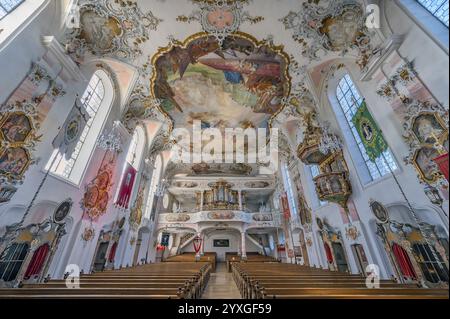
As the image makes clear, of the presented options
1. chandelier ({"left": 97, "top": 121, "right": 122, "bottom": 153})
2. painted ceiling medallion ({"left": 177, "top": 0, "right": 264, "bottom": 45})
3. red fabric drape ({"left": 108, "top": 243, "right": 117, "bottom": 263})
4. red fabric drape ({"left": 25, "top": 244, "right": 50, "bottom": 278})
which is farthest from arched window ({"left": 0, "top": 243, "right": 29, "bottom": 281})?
painted ceiling medallion ({"left": 177, "top": 0, "right": 264, "bottom": 45})

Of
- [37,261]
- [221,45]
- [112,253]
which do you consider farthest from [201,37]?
[112,253]

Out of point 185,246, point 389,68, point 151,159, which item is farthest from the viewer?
point 185,246

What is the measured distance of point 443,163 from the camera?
389 centimetres

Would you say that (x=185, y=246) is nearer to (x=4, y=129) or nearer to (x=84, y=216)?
(x=84, y=216)

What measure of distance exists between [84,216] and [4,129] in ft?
14.0

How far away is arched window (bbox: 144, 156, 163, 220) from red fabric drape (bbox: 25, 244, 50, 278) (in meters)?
8.77

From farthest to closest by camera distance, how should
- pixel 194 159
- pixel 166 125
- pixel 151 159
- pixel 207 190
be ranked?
pixel 207 190
pixel 194 159
pixel 151 159
pixel 166 125

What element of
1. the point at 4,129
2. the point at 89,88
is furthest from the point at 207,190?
the point at 4,129

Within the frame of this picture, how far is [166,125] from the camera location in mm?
11672

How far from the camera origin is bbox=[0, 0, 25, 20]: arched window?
4562mm

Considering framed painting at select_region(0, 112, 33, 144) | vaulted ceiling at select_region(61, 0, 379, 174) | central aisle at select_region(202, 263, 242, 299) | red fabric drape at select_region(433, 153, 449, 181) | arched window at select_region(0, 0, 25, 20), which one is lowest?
central aisle at select_region(202, 263, 242, 299)

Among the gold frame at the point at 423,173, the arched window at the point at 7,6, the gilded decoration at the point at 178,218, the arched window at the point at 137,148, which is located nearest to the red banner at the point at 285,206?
the gilded decoration at the point at 178,218

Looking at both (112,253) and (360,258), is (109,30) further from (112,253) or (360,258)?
(360,258)

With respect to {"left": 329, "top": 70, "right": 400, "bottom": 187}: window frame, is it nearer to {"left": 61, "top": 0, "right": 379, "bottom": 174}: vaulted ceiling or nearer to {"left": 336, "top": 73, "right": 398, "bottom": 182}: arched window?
{"left": 336, "top": 73, "right": 398, "bottom": 182}: arched window
